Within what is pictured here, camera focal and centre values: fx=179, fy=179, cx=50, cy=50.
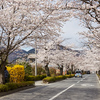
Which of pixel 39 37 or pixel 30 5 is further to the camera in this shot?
pixel 39 37

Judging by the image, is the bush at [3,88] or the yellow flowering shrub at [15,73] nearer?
the bush at [3,88]

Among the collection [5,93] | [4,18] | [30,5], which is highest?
[30,5]

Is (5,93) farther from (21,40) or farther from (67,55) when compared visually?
(67,55)

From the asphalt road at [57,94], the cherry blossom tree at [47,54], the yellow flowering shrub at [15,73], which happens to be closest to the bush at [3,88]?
the asphalt road at [57,94]

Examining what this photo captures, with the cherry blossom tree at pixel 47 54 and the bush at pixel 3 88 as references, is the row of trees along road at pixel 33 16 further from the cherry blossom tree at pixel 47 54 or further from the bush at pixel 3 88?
the cherry blossom tree at pixel 47 54

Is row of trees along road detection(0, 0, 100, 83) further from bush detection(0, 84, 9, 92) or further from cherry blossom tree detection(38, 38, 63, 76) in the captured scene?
cherry blossom tree detection(38, 38, 63, 76)

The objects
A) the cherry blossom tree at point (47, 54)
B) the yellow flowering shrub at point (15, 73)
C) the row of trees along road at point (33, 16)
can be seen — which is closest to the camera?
the row of trees along road at point (33, 16)

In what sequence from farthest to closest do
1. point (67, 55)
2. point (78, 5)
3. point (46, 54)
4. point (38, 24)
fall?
1. point (67, 55)
2. point (46, 54)
3. point (38, 24)
4. point (78, 5)

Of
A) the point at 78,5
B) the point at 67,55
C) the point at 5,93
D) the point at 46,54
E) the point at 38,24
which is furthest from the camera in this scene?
the point at 67,55

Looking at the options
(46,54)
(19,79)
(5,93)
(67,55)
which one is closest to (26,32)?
(5,93)

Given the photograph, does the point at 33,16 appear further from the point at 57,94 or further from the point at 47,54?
the point at 47,54

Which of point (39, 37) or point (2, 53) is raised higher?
point (39, 37)

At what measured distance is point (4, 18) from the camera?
438 inches

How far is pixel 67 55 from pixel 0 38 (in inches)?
1073
